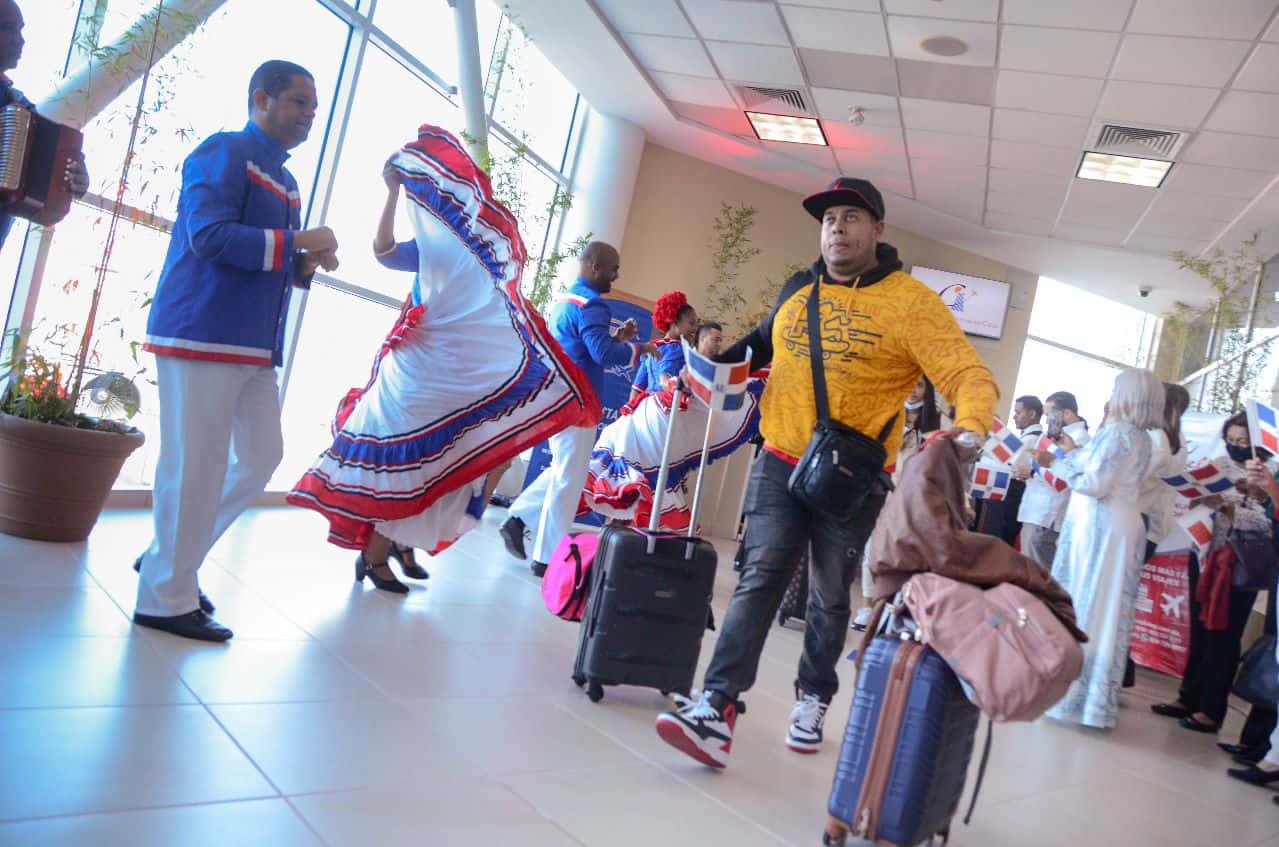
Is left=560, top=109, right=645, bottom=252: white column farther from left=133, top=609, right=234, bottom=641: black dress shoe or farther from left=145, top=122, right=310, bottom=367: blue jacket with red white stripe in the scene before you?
left=133, top=609, right=234, bottom=641: black dress shoe

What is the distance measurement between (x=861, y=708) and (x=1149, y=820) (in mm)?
1437

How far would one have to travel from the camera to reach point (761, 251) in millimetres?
10133

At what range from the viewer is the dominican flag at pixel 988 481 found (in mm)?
6113

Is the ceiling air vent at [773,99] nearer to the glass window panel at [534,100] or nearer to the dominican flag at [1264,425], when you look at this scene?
the glass window panel at [534,100]

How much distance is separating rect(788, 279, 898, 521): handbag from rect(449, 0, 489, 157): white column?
4109 mm

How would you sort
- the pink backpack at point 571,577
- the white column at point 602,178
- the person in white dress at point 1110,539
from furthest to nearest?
the white column at point 602,178 → the person in white dress at point 1110,539 → the pink backpack at point 571,577

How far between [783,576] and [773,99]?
19.5 ft

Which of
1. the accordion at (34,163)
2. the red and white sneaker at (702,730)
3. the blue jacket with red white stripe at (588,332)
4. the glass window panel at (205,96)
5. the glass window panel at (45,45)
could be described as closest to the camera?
the accordion at (34,163)

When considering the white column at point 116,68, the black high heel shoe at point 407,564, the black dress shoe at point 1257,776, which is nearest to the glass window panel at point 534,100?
the white column at point 116,68

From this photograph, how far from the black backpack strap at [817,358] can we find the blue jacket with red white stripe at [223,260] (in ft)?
4.55

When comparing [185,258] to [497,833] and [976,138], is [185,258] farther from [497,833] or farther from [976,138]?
[976,138]

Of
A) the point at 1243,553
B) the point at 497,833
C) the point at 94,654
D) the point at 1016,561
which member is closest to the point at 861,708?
the point at 1016,561

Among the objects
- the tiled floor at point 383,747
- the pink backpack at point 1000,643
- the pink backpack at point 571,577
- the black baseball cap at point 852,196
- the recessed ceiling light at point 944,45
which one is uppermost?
the recessed ceiling light at point 944,45

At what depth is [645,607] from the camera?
9.37ft
